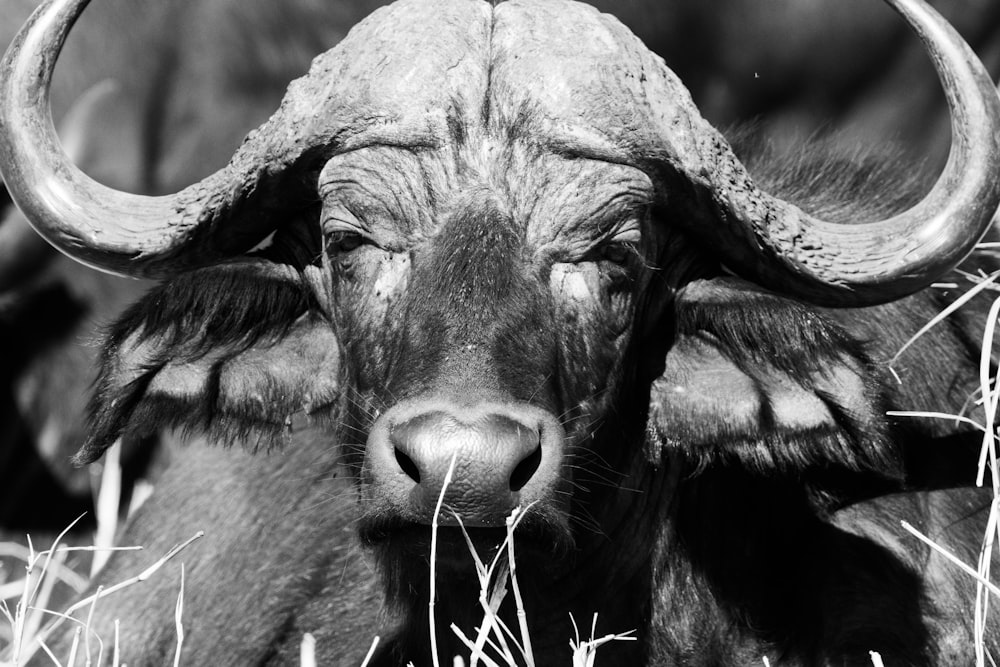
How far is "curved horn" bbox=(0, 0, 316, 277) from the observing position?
3.70 metres

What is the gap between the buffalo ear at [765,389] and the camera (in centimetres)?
370

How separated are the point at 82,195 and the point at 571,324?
53.6 inches

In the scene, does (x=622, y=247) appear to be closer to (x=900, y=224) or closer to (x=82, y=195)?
(x=900, y=224)

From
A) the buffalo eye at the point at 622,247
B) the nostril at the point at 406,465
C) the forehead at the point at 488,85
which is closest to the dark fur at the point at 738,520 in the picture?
the buffalo eye at the point at 622,247

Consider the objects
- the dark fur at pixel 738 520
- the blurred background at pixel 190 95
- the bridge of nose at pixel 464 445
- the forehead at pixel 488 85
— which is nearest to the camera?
the bridge of nose at pixel 464 445

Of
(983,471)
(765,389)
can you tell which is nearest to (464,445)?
(765,389)

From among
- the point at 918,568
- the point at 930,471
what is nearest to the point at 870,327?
the point at 930,471

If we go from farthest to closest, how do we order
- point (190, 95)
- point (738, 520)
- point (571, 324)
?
point (190, 95), point (738, 520), point (571, 324)

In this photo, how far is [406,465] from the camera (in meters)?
3.13

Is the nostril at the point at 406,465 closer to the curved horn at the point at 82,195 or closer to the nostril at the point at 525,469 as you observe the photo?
the nostril at the point at 525,469

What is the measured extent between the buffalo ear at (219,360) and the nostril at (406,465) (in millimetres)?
978

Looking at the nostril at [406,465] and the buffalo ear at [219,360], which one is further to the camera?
the buffalo ear at [219,360]

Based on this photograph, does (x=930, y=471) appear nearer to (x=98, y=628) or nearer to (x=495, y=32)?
(x=495, y=32)

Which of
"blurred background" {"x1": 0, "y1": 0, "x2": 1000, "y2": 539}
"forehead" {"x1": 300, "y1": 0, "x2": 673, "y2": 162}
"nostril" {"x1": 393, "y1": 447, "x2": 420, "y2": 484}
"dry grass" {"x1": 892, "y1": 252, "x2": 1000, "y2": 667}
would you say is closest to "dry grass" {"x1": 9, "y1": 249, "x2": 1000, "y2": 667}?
"dry grass" {"x1": 892, "y1": 252, "x2": 1000, "y2": 667}
